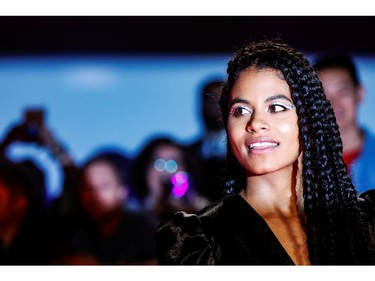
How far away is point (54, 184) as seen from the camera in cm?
302

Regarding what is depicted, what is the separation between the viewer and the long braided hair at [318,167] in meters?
1.81

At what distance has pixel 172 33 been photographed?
2.90 metres

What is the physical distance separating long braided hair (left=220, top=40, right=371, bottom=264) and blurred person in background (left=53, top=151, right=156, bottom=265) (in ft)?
3.52

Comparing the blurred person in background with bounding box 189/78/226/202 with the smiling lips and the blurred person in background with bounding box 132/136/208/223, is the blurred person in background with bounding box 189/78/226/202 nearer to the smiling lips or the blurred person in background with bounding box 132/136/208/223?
the blurred person in background with bounding box 132/136/208/223

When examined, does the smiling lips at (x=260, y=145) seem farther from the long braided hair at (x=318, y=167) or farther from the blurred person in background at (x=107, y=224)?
the blurred person in background at (x=107, y=224)

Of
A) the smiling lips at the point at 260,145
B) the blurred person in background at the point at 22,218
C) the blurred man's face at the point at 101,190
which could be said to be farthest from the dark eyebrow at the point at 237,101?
the blurred person in background at the point at 22,218

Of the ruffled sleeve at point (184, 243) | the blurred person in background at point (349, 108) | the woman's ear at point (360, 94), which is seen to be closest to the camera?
the ruffled sleeve at point (184, 243)

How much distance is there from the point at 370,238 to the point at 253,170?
14.9 inches

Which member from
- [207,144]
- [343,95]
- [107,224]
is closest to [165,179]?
[207,144]

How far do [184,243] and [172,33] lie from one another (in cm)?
138

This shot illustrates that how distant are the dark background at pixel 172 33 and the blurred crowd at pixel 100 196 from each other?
0.25m

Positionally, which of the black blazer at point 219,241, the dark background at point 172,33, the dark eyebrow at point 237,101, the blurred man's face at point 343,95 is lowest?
the black blazer at point 219,241

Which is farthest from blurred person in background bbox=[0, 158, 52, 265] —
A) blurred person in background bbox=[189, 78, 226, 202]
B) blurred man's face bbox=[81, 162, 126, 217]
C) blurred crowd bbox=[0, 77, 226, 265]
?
blurred person in background bbox=[189, 78, 226, 202]
